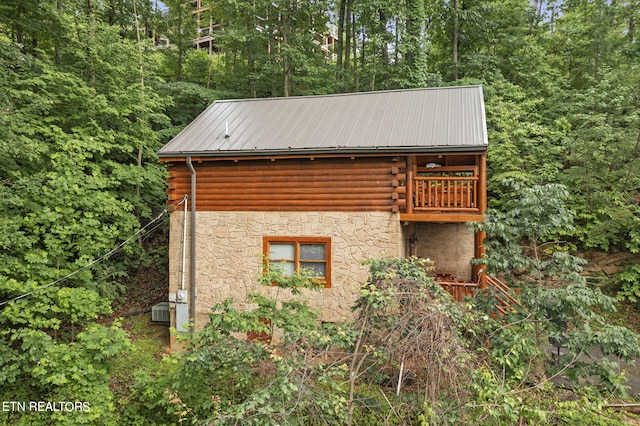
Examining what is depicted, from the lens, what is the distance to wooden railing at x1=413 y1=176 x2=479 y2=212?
7234 mm

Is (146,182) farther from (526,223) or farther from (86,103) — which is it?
(526,223)

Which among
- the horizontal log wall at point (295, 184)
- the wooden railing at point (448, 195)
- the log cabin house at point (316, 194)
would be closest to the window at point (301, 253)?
the log cabin house at point (316, 194)

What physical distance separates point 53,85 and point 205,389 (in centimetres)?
918

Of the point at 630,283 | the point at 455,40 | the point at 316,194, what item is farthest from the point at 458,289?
the point at 455,40

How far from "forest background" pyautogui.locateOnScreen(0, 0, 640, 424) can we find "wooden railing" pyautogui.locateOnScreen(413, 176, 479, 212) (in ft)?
7.47

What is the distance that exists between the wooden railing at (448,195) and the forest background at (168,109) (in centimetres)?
228

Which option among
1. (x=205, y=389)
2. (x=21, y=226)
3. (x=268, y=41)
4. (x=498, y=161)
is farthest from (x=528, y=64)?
(x=21, y=226)

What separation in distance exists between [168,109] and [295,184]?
10.8m

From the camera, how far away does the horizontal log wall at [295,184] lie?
7453 millimetres

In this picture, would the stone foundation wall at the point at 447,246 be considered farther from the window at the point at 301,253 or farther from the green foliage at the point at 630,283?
the window at the point at 301,253

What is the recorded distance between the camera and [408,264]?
5.36 metres

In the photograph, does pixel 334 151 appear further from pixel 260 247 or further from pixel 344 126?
pixel 260 247

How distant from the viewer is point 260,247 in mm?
7992

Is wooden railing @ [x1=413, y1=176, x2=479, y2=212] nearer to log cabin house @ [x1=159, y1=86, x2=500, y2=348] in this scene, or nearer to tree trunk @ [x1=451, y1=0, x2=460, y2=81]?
log cabin house @ [x1=159, y1=86, x2=500, y2=348]
